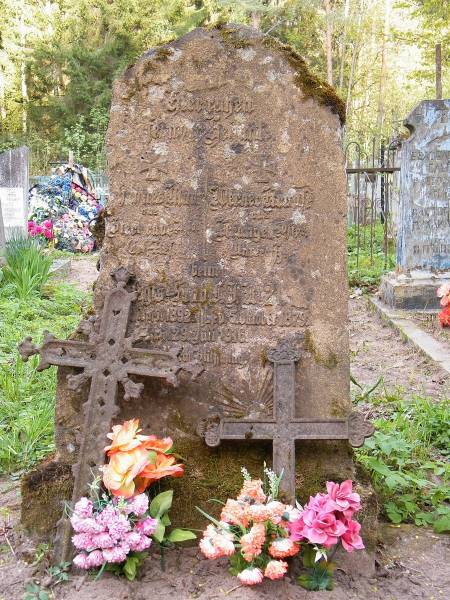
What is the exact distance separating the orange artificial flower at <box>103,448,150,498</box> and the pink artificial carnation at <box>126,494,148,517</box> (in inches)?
1.0

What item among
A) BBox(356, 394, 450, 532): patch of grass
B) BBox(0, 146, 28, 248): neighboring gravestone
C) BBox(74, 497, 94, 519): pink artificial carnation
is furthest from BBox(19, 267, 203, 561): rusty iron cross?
BBox(0, 146, 28, 248): neighboring gravestone

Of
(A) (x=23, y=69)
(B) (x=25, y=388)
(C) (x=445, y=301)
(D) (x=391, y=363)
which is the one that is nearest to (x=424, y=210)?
(C) (x=445, y=301)

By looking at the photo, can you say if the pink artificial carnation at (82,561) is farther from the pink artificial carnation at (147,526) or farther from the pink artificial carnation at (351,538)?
the pink artificial carnation at (351,538)

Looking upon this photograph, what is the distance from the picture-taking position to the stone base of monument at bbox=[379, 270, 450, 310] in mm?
7738

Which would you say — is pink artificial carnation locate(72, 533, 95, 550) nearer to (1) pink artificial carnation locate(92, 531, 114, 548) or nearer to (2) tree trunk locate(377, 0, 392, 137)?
(1) pink artificial carnation locate(92, 531, 114, 548)

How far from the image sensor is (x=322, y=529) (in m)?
2.29

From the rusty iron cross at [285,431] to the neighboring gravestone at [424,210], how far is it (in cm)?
544

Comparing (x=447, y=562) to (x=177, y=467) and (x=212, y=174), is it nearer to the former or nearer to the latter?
(x=177, y=467)

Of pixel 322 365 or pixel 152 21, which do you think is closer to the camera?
pixel 322 365

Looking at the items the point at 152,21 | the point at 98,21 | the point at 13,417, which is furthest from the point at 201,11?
the point at 13,417

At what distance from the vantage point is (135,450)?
8.05ft

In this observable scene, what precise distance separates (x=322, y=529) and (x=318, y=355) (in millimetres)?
740

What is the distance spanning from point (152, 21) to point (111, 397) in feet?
86.1

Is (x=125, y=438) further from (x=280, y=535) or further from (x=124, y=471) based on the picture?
(x=280, y=535)
